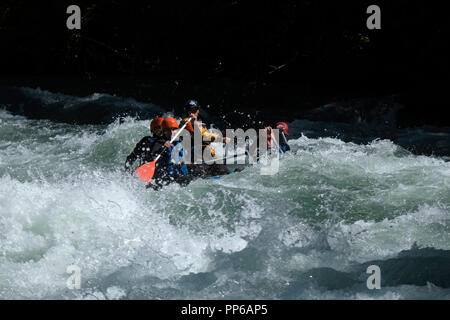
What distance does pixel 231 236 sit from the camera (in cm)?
497

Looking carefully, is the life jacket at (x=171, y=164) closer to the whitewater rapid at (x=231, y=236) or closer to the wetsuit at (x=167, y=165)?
the wetsuit at (x=167, y=165)

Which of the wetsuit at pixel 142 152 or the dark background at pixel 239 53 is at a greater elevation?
the dark background at pixel 239 53

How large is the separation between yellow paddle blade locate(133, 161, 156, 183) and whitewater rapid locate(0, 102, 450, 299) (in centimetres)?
10

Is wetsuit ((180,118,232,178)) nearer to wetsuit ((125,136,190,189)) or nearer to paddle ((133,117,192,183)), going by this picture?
wetsuit ((125,136,190,189))

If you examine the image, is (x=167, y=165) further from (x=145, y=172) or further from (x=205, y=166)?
(x=205, y=166)

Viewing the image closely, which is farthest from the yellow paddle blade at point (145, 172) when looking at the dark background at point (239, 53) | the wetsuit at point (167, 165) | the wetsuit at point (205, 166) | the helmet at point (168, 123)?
the dark background at point (239, 53)

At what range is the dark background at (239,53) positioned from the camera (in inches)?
496

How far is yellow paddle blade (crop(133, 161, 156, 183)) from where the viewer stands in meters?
5.86

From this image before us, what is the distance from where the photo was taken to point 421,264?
4.55m

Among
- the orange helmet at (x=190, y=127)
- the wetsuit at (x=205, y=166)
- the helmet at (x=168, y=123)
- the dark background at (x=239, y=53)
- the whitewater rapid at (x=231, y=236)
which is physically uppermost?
the dark background at (x=239, y=53)

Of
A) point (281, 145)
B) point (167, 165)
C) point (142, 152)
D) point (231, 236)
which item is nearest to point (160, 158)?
point (167, 165)

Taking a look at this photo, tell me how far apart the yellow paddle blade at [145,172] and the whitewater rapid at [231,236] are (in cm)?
10
